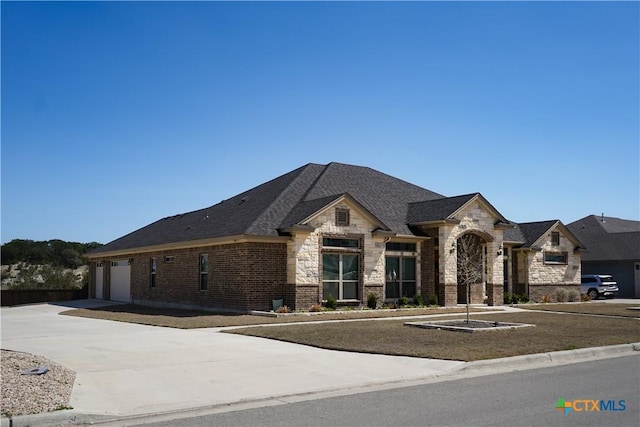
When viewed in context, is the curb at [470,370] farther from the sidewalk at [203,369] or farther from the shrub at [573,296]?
the shrub at [573,296]

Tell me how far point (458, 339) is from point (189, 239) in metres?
15.9

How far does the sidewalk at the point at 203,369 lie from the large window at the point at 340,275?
900 centimetres

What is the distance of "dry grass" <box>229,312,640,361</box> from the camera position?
14.1 meters

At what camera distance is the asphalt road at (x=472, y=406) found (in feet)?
26.3

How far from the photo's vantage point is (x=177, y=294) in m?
30.4

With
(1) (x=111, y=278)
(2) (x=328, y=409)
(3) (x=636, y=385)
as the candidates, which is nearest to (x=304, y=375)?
(2) (x=328, y=409)

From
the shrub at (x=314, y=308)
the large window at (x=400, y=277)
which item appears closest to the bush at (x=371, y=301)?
the large window at (x=400, y=277)

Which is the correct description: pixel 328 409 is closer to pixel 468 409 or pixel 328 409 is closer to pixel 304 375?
pixel 468 409

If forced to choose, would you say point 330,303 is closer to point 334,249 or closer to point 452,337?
point 334,249

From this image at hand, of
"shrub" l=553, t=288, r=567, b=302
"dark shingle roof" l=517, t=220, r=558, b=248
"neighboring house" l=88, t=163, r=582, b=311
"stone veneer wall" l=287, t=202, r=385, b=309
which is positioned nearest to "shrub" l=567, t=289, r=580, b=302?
"shrub" l=553, t=288, r=567, b=302

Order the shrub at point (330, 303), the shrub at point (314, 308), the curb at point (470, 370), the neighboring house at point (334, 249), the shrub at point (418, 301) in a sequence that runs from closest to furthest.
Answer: the curb at point (470, 370), the shrub at point (314, 308), the neighboring house at point (334, 249), the shrub at point (330, 303), the shrub at point (418, 301)

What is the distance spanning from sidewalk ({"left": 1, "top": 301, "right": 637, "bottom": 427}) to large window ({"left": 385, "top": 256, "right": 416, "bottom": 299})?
12.5m

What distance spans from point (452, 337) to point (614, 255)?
35.2 m

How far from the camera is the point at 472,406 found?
8.79m
